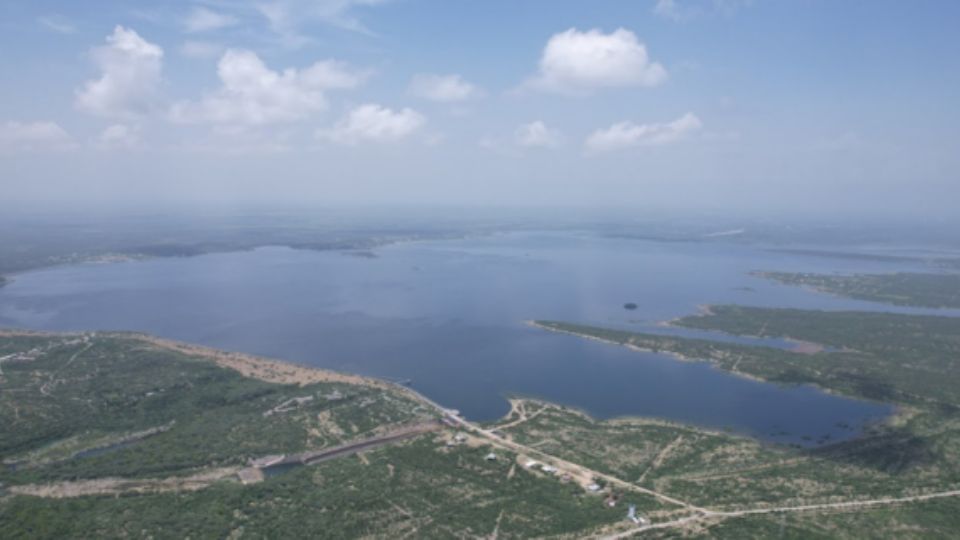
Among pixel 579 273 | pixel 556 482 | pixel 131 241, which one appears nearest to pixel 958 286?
pixel 579 273

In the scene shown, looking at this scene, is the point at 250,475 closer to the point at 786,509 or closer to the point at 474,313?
the point at 786,509

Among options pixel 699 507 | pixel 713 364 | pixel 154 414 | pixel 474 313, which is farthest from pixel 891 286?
A: pixel 154 414

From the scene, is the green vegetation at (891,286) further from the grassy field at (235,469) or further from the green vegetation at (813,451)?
the grassy field at (235,469)

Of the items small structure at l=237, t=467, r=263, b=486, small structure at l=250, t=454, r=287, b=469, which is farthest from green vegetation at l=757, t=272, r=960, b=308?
small structure at l=237, t=467, r=263, b=486

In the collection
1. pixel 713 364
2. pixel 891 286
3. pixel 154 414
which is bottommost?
pixel 154 414

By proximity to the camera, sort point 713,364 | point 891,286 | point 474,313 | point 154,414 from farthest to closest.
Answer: point 891,286 < point 474,313 < point 713,364 < point 154,414

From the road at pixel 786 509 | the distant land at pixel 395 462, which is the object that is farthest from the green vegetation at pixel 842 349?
the road at pixel 786 509
